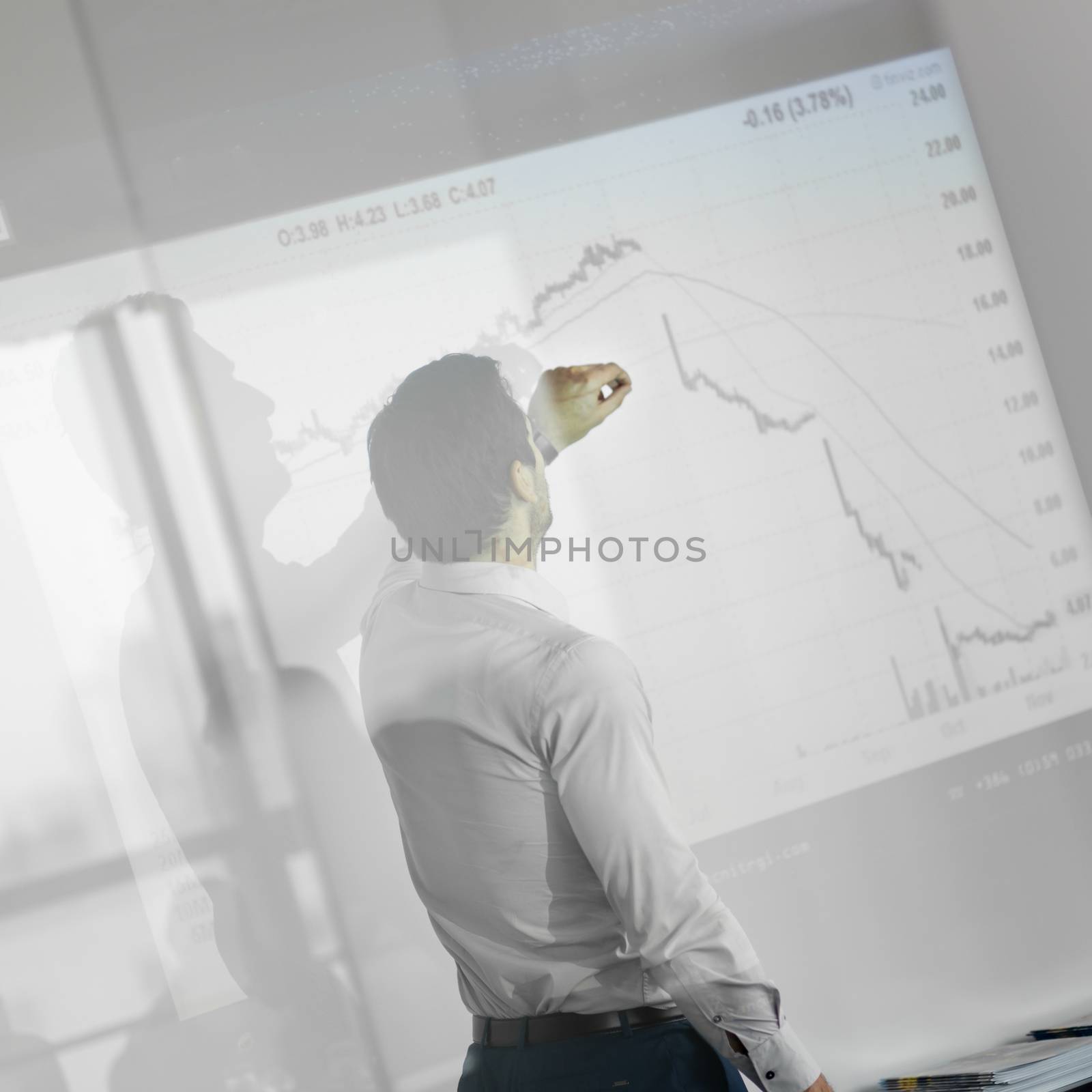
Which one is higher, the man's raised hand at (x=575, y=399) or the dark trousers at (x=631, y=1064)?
the man's raised hand at (x=575, y=399)

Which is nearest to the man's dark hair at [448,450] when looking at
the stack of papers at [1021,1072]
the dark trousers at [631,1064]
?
the dark trousers at [631,1064]

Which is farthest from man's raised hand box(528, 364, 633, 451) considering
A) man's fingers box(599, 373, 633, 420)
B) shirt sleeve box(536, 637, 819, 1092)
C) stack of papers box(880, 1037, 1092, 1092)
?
stack of papers box(880, 1037, 1092, 1092)

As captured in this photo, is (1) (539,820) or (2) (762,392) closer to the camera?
(1) (539,820)

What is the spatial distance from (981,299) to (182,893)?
1.44m

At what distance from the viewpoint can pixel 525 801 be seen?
1365 mm

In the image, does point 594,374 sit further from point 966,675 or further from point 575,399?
point 966,675

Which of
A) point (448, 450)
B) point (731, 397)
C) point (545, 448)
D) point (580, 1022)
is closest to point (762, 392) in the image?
point (731, 397)

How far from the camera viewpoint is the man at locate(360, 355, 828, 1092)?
4.17 feet

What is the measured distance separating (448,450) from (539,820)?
484mm

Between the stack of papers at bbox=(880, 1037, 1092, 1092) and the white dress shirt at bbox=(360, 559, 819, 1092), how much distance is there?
1.56ft

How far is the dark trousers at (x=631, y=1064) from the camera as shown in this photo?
131 centimetres

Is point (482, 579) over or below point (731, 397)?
below

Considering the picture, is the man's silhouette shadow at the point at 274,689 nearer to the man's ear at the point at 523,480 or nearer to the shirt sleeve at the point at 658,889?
the man's ear at the point at 523,480

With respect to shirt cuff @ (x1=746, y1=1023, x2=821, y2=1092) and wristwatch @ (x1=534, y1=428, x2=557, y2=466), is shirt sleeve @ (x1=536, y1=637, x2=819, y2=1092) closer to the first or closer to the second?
shirt cuff @ (x1=746, y1=1023, x2=821, y2=1092)
